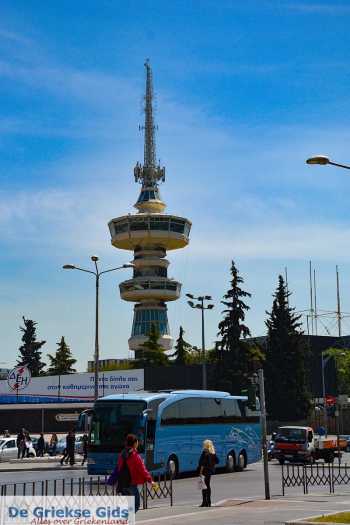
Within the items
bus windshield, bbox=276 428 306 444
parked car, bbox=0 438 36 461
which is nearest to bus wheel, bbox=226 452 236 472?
bus windshield, bbox=276 428 306 444

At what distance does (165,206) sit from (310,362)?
232 feet

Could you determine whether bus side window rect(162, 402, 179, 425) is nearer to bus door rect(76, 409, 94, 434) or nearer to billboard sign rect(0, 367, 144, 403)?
bus door rect(76, 409, 94, 434)

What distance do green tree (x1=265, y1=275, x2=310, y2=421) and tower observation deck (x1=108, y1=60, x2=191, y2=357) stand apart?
6530 cm

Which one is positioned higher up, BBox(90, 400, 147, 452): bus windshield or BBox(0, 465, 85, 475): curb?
BBox(90, 400, 147, 452): bus windshield

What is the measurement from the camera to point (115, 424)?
28906 millimetres

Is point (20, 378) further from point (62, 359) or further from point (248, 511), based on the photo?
point (62, 359)

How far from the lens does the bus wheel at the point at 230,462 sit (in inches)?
1330

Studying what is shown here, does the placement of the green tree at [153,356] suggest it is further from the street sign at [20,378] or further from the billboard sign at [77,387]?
the street sign at [20,378]

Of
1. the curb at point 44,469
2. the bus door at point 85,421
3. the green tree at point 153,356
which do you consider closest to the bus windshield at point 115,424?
the bus door at point 85,421

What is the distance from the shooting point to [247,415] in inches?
1406

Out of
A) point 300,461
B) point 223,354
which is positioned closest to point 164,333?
point 223,354

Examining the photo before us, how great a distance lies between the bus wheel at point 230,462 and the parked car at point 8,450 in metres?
15.8

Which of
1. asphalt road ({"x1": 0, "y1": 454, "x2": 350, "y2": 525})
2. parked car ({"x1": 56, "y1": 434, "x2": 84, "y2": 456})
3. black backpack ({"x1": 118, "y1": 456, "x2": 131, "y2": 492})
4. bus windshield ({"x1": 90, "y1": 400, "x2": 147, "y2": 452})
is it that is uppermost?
bus windshield ({"x1": 90, "y1": 400, "x2": 147, "y2": 452})

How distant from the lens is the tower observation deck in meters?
145
